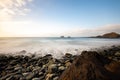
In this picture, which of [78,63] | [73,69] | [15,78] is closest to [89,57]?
[78,63]

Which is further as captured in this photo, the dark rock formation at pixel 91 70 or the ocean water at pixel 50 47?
the ocean water at pixel 50 47

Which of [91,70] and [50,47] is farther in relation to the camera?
[50,47]

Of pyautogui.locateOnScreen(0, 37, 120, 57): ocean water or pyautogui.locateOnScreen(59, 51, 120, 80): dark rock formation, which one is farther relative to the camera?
pyautogui.locateOnScreen(0, 37, 120, 57): ocean water

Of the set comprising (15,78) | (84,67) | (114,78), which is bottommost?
(15,78)

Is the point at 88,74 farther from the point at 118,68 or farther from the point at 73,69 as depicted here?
the point at 118,68

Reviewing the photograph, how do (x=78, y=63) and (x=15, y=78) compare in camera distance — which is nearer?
(x=78, y=63)

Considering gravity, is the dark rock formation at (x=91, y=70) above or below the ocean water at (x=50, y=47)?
above

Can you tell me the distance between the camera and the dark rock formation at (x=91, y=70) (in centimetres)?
251

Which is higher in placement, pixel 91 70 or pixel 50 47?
pixel 91 70

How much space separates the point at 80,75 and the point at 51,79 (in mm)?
Result: 2554

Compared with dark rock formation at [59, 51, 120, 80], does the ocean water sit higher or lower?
lower

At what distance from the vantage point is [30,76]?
5516 millimetres

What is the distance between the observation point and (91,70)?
262 cm

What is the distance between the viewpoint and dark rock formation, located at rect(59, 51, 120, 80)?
2506mm
